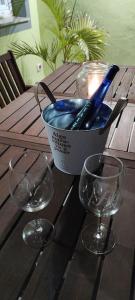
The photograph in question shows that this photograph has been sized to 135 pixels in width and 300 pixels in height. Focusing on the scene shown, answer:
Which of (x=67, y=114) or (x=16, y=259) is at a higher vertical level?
(x=67, y=114)

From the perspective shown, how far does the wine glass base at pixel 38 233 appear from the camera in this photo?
21.5 inches

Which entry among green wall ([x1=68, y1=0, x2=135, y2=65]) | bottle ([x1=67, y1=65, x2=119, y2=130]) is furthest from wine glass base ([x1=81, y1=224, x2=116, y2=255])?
green wall ([x1=68, y1=0, x2=135, y2=65])

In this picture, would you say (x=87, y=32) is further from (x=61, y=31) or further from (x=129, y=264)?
(x=129, y=264)

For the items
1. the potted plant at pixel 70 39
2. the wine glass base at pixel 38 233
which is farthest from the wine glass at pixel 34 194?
the potted plant at pixel 70 39

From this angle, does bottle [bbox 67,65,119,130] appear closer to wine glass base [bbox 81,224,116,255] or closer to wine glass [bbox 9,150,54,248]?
wine glass [bbox 9,150,54,248]

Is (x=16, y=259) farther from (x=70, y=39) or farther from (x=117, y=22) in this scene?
(x=117, y=22)

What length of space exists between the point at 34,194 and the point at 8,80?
1.23m

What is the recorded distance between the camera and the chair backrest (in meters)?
→ 1.62

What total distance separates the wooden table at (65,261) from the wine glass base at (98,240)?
0.01 m

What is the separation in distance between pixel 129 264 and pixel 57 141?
0.30 m

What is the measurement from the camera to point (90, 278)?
0.48 m

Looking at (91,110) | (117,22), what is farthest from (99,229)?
(117,22)

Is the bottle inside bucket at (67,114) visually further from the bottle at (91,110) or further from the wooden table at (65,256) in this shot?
the wooden table at (65,256)

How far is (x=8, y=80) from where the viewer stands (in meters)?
1.67
